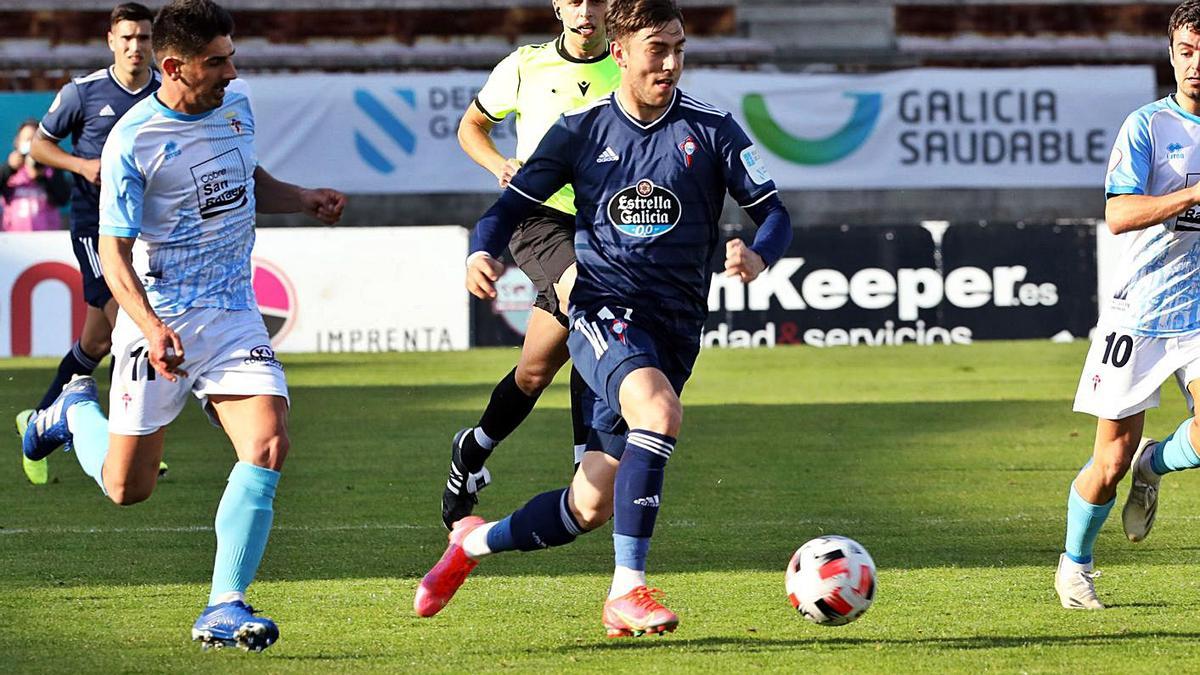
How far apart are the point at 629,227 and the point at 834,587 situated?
121 cm

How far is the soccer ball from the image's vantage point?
19.0 ft

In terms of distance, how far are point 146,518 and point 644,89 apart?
3.83 m

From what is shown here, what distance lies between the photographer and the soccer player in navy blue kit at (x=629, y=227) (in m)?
6.05

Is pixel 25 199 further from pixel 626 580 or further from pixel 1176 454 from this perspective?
pixel 626 580

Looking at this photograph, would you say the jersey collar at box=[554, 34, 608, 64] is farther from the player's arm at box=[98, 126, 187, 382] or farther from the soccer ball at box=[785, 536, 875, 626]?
the soccer ball at box=[785, 536, 875, 626]

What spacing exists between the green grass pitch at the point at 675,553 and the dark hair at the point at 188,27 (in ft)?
5.69

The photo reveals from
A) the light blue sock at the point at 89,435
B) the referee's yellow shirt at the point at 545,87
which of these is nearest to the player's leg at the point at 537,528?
the light blue sock at the point at 89,435

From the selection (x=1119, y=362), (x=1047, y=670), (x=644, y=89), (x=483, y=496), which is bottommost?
(x=483, y=496)

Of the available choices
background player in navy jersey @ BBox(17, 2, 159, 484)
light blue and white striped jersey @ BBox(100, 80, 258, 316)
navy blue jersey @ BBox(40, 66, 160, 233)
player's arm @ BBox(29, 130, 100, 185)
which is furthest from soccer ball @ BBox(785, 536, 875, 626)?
navy blue jersey @ BBox(40, 66, 160, 233)

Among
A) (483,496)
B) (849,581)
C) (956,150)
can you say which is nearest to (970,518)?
(483,496)

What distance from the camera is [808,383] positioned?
16.2 metres

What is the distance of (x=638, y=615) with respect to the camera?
5586mm

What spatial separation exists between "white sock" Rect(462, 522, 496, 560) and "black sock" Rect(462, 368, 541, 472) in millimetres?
1579

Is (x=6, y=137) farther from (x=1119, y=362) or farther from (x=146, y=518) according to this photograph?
(x=1119, y=362)
